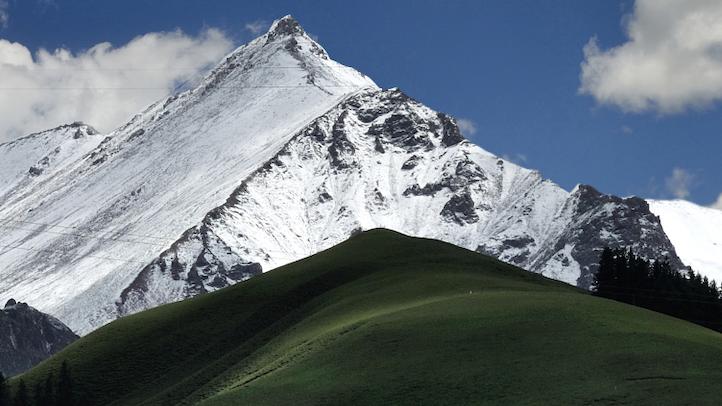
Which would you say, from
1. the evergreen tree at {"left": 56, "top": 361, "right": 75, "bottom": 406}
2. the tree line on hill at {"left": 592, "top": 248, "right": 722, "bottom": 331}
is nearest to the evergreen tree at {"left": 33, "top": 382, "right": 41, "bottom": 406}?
the evergreen tree at {"left": 56, "top": 361, "right": 75, "bottom": 406}

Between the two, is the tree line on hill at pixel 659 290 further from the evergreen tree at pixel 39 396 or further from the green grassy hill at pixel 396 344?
the evergreen tree at pixel 39 396

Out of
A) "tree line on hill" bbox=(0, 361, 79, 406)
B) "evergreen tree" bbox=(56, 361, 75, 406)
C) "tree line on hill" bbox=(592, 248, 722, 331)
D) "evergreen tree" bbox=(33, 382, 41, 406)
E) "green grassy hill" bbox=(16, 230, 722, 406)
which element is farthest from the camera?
"tree line on hill" bbox=(592, 248, 722, 331)

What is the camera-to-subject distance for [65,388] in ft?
511

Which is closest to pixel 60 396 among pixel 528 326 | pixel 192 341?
pixel 192 341

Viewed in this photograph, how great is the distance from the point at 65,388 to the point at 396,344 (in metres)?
54.5

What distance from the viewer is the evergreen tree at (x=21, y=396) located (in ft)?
520

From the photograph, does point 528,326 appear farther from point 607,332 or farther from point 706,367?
point 706,367

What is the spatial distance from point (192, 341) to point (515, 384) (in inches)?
3043

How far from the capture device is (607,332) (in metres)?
106

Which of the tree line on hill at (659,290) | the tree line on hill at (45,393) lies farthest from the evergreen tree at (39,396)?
the tree line on hill at (659,290)

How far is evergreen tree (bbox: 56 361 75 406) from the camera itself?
154 meters

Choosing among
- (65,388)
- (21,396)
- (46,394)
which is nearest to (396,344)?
(65,388)

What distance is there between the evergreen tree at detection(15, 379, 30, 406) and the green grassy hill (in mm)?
3676

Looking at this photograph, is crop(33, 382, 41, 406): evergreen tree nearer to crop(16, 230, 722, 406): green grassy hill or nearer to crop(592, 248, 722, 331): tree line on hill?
crop(16, 230, 722, 406): green grassy hill
